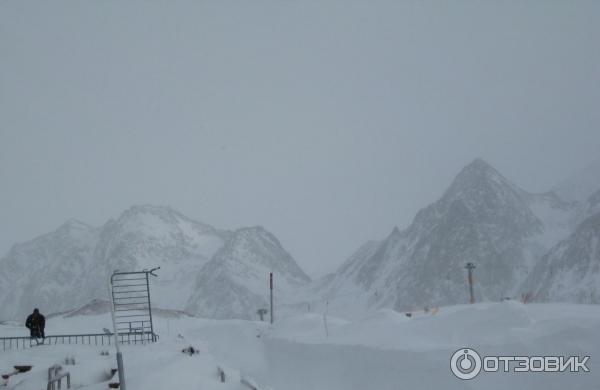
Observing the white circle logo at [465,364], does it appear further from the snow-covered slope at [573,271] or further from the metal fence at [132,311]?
the snow-covered slope at [573,271]

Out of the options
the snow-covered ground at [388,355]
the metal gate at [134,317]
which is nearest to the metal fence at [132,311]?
the metal gate at [134,317]

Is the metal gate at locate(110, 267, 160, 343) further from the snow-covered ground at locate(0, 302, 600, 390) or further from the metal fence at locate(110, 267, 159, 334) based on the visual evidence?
the snow-covered ground at locate(0, 302, 600, 390)

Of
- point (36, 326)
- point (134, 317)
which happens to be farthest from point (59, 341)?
point (134, 317)

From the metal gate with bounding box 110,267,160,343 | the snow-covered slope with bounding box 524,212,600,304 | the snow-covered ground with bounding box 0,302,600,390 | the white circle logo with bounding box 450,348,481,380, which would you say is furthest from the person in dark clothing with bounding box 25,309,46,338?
the snow-covered slope with bounding box 524,212,600,304

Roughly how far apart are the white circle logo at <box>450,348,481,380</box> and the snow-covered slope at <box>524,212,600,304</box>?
143645mm

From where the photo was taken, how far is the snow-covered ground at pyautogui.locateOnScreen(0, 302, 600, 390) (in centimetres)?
1783

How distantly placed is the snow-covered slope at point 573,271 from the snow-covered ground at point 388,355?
137m

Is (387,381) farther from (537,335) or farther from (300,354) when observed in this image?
(300,354)

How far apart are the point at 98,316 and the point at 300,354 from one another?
121 feet

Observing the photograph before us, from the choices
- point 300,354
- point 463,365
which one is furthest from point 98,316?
point 463,365

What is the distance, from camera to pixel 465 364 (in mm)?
19953

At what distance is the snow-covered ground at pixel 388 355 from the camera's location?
17828 mm

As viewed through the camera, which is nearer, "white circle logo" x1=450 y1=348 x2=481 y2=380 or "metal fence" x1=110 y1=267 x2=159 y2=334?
"white circle logo" x1=450 y1=348 x2=481 y2=380

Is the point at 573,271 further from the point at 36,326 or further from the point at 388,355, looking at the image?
the point at 36,326
